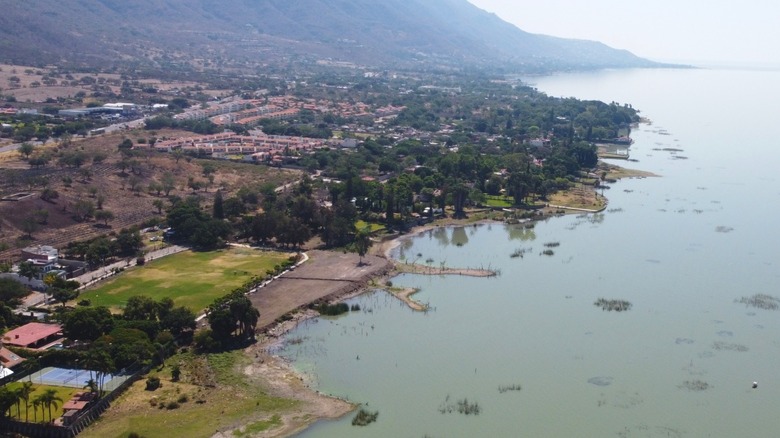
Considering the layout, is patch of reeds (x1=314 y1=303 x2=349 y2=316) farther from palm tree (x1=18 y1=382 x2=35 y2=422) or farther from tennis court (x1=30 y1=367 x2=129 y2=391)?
palm tree (x1=18 y1=382 x2=35 y2=422)

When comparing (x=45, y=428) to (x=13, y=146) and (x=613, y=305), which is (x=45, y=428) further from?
(x=13, y=146)

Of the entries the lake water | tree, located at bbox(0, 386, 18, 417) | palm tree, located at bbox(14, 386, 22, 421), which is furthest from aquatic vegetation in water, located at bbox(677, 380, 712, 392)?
tree, located at bbox(0, 386, 18, 417)

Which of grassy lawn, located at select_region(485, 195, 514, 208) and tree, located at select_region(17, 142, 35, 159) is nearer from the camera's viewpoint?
grassy lawn, located at select_region(485, 195, 514, 208)

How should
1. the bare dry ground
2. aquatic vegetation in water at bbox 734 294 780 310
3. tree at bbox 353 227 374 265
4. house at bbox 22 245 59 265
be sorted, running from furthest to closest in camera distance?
tree at bbox 353 227 374 265 < house at bbox 22 245 59 265 < aquatic vegetation in water at bbox 734 294 780 310 < the bare dry ground

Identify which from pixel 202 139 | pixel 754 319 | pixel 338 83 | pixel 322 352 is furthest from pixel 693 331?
pixel 338 83

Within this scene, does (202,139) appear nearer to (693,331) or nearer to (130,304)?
(130,304)

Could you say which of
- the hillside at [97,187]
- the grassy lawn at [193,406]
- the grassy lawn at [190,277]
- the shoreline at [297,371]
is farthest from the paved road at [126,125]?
the grassy lawn at [193,406]
